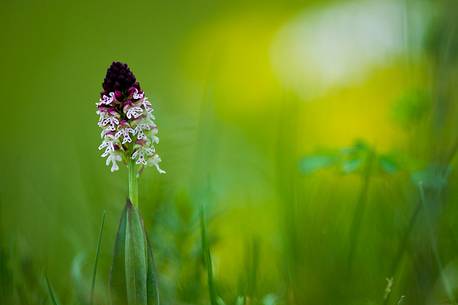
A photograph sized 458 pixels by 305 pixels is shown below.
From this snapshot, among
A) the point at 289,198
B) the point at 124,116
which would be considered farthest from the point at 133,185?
the point at 289,198

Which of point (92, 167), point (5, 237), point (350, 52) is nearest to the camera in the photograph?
point (5, 237)

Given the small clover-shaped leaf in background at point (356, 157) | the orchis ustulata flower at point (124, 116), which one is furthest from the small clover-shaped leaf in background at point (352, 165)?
the orchis ustulata flower at point (124, 116)

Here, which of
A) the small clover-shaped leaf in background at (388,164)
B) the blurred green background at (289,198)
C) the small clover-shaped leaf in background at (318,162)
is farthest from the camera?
the small clover-shaped leaf in background at (318,162)

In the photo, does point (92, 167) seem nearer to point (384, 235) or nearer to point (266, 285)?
point (266, 285)

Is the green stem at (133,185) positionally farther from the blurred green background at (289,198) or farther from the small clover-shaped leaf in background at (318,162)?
the small clover-shaped leaf in background at (318,162)

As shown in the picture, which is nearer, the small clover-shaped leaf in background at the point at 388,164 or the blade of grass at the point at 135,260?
the blade of grass at the point at 135,260

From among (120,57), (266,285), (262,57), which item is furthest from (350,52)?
(266,285)

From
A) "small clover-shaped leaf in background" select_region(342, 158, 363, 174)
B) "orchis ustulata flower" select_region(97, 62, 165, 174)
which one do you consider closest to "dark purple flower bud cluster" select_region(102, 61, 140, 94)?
"orchis ustulata flower" select_region(97, 62, 165, 174)

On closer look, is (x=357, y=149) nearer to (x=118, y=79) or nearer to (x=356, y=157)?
(x=356, y=157)

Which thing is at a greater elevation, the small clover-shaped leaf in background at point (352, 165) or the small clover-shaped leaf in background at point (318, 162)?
the small clover-shaped leaf in background at point (318, 162)
